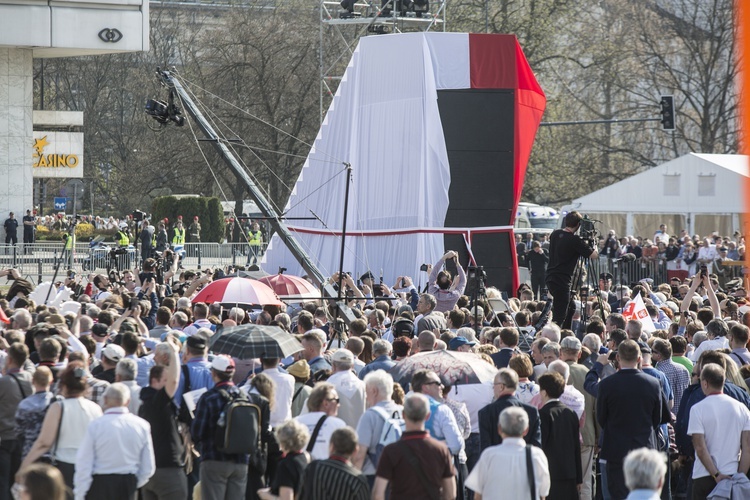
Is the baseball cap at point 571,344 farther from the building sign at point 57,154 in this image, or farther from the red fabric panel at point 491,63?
the building sign at point 57,154

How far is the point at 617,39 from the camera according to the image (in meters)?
52.9

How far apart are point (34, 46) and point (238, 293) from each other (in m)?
25.2

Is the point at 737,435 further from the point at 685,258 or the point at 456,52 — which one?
the point at 685,258

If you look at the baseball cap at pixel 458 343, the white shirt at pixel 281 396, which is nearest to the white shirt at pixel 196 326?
the baseball cap at pixel 458 343

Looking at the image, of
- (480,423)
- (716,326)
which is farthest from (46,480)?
(716,326)

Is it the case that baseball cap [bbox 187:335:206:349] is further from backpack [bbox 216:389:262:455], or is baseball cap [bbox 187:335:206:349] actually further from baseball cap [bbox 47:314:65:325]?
baseball cap [bbox 47:314:65:325]

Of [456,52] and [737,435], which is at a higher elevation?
[456,52]

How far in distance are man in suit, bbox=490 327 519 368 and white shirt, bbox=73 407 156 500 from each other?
3.69 m

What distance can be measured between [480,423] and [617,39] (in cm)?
4640

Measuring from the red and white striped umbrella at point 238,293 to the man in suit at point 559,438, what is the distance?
6.37 m

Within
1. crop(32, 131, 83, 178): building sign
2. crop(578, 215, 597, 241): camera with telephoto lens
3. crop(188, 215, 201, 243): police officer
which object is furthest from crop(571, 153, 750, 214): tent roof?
crop(578, 215, 597, 241): camera with telephoto lens

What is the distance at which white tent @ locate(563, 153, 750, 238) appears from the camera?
122 ft

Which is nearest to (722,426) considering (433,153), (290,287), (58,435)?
(58,435)

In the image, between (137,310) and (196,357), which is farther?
(137,310)
